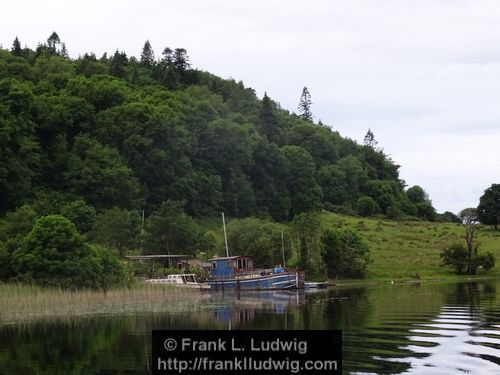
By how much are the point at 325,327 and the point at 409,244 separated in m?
81.8

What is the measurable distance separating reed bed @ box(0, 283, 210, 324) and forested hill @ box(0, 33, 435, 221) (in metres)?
35.3

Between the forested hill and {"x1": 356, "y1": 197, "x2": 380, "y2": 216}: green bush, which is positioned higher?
the forested hill

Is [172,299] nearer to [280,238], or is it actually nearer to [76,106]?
[280,238]

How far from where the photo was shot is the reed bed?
4450 cm

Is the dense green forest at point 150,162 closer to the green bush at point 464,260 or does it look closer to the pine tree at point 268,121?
the pine tree at point 268,121

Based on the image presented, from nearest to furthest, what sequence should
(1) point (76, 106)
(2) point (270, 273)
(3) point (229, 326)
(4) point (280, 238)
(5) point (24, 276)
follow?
1. (3) point (229, 326)
2. (5) point (24, 276)
3. (2) point (270, 273)
4. (4) point (280, 238)
5. (1) point (76, 106)

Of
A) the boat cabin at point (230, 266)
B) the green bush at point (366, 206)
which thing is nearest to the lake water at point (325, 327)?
the boat cabin at point (230, 266)

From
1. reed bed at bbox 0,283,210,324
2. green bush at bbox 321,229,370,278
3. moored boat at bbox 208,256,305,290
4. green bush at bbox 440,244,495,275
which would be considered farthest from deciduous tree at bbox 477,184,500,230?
reed bed at bbox 0,283,210,324

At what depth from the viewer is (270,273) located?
81.8 meters

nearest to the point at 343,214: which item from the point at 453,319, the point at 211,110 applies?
the point at 211,110

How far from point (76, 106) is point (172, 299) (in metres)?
83.3

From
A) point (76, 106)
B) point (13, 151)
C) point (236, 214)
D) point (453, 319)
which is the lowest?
point (453, 319)

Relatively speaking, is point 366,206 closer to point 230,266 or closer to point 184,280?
point 230,266

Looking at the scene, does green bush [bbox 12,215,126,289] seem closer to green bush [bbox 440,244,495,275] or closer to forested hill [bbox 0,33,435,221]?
forested hill [bbox 0,33,435,221]
